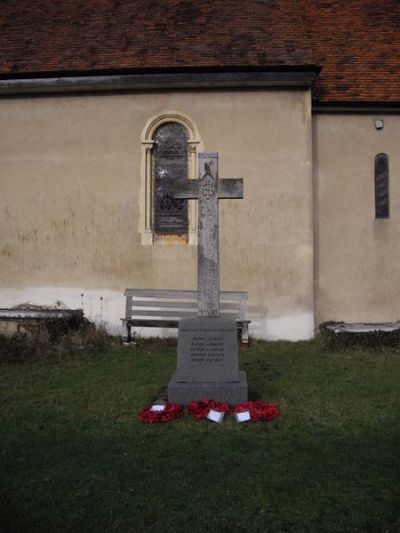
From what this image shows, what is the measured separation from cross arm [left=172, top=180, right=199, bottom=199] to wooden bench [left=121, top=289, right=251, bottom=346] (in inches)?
139

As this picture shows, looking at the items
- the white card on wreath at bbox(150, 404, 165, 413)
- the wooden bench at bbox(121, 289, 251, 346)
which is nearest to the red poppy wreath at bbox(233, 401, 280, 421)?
the white card on wreath at bbox(150, 404, 165, 413)

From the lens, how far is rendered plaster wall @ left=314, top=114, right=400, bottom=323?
10.1 meters

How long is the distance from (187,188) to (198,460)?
3.35 metres

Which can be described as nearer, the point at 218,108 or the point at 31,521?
the point at 31,521

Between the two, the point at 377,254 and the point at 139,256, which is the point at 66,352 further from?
the point at 377,254

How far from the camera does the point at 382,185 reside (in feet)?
33.7

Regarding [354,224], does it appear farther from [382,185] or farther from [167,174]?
[167,174]

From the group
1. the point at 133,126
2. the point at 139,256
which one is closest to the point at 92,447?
the point at 139,256

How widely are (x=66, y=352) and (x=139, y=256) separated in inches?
104

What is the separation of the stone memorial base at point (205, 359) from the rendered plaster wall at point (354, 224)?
5.14 m

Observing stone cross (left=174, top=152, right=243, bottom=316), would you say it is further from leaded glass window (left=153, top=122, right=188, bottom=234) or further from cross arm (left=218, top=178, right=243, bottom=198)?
leaded glass window (left=153, top=122, right=188, bottom=234)

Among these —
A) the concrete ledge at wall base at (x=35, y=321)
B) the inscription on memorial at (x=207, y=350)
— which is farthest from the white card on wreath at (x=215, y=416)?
the concrete ledge at wall base at (x=35, y=321)

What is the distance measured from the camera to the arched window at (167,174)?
987 cm

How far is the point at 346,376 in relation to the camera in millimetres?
6820
